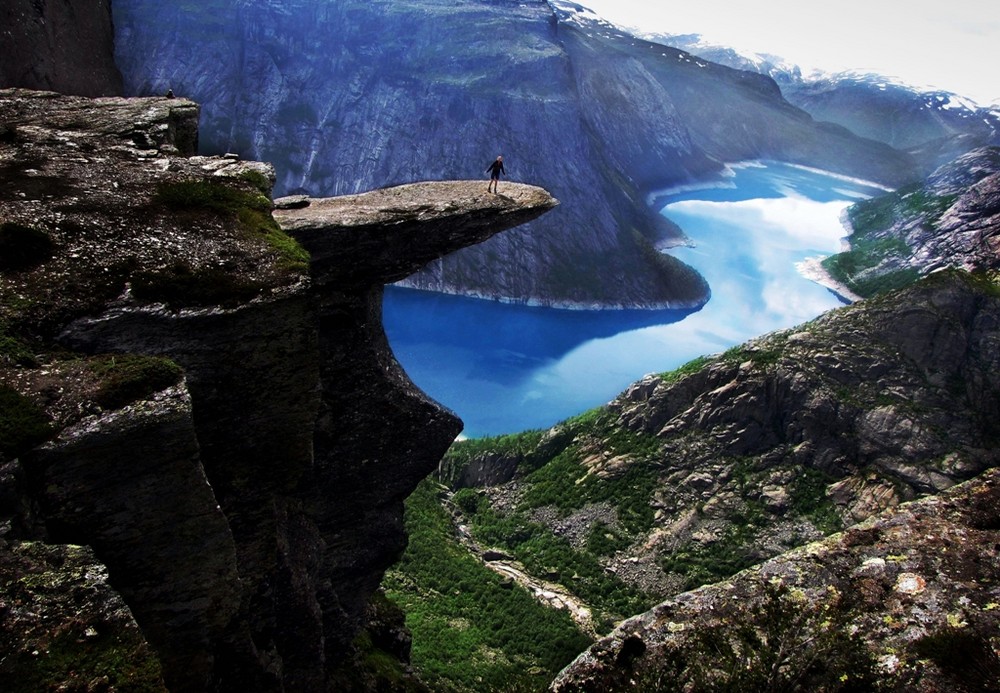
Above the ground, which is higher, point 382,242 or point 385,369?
point 382,242

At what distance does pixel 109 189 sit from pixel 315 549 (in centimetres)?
1298

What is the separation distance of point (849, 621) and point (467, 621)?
36.4m

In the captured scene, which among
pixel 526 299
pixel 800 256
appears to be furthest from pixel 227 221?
pixel 800 256

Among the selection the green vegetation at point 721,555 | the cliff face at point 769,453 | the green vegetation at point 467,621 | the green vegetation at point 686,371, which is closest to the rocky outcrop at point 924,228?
the cliff face at point 769,453

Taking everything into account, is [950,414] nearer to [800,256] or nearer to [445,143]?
[445,143]

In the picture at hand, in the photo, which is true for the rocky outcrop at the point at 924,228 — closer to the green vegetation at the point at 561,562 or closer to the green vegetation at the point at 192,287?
the green vegetation at the point at 561,562

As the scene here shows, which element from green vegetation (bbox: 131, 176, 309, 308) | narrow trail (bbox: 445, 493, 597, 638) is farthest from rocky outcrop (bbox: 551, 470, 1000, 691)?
narrow trail (bbox: 445, 493, 597, 638)

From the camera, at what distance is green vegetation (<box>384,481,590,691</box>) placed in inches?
1538

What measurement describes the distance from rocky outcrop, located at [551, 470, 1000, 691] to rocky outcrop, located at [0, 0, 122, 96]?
54017 mm

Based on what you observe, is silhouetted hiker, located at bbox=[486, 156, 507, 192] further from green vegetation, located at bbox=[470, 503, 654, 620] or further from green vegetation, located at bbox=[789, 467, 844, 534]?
green vegetation, located at bbox=[789, 467, 844, 534]

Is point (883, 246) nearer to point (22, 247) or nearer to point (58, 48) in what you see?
point (58, 48)

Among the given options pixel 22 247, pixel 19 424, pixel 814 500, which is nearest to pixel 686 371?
pixel 814 500

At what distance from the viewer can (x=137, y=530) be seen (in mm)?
13852

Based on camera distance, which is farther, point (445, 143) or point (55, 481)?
point (445, 143)
